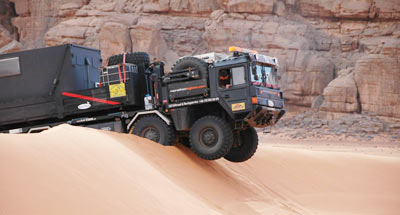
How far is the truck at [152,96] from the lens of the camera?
50.6 feet

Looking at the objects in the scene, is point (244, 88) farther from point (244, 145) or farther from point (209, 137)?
point (244, 145)

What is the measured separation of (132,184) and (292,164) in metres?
10.5

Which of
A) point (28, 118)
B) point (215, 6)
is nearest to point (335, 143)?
point (215, 6)

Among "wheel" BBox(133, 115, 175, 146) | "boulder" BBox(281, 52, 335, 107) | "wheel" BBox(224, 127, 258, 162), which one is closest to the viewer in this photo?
"wheel" BBox(133, 115, 175, 146)

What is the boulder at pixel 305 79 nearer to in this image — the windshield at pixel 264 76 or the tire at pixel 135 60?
the tire at pixel 135 60

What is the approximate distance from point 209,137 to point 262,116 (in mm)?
1571

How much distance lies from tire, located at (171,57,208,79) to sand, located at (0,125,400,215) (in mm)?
2248

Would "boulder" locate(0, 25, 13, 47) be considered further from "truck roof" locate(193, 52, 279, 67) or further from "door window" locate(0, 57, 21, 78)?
"truck roof" locate(193, 52, 279, 67)

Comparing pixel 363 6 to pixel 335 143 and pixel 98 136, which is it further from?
pixel 98 136

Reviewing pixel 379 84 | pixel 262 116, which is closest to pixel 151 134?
pixel 262 116

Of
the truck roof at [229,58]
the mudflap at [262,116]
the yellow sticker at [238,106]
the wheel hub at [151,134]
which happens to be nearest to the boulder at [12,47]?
the wheel hub at [151,134]

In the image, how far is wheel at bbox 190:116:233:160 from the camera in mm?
15188

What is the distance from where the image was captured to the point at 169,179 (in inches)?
516

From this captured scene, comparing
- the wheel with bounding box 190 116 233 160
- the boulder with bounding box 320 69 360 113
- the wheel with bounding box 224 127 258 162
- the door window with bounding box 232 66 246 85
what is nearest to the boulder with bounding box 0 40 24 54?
the boulder with bounding box 320 69 360 113
